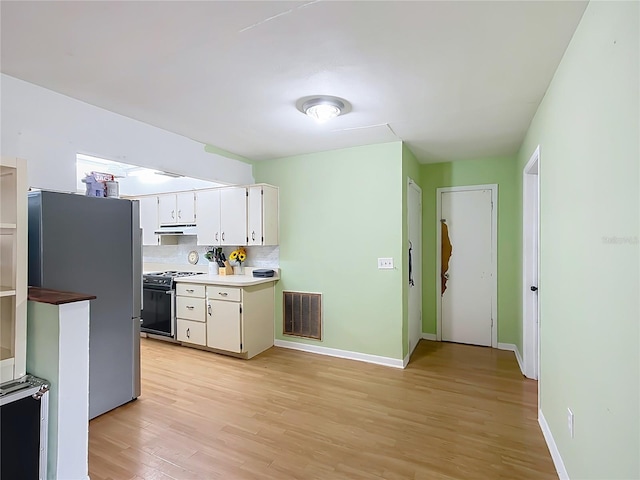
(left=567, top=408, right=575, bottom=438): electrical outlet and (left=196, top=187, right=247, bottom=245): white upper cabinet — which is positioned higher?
(left=196, top=187, right=247, bottom=245): white upper cabinet

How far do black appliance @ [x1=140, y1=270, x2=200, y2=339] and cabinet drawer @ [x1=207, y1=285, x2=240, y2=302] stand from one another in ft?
2.10

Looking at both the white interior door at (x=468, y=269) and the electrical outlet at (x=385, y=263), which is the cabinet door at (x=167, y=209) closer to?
the electrical outlet at (x=385, y=263)

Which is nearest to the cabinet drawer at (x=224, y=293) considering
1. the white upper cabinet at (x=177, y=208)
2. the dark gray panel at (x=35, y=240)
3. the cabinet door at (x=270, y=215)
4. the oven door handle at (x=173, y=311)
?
the oven door handle at (x=173, y=311)

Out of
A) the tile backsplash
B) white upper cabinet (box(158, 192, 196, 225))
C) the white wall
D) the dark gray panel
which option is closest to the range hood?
white upper cabinet (box(158, 192, 196, 225))

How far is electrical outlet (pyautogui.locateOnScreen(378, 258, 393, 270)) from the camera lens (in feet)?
12.0

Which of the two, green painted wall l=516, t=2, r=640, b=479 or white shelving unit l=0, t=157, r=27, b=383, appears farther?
white shelving unit l=0, t=157, r=27, b=383

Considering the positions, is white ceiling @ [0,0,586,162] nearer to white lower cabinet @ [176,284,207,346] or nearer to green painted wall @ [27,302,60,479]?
green painted wall @ [27,302,60,479]

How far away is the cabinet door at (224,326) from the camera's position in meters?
3.83

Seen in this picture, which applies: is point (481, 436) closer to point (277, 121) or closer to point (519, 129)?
point (519, 129)

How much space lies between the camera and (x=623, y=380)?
117 cm

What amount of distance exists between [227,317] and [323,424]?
72.7 inches

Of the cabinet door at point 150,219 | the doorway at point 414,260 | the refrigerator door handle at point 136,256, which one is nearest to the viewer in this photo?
the refrigerator door handle at point 136,256

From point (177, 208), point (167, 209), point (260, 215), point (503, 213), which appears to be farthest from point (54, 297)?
point (503, 213)

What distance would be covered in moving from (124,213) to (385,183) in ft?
8.47
